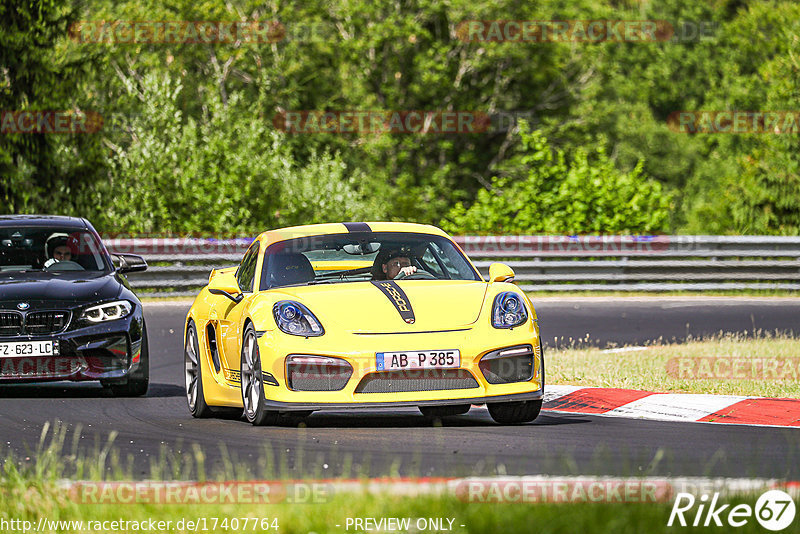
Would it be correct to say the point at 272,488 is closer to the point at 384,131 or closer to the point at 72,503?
the point at 72,503

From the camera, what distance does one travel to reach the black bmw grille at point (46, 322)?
11453 millimetres

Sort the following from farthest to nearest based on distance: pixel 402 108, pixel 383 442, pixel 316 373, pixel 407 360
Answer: pixel 402 108 < pixel 316 373 < pixel 407 360 < pixel 383 442

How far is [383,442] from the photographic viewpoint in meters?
8.21

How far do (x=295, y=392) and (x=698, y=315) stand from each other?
12.8 meters

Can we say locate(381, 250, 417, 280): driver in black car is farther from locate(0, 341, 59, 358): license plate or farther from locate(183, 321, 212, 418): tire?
locate(0, 341, 59, 358): license plate

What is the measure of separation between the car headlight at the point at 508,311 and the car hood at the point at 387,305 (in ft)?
0.35

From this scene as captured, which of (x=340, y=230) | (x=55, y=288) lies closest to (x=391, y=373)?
(x=340, y=230)

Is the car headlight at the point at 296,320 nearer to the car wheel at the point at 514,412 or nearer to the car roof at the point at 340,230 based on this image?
the car roof at the point at 340,230

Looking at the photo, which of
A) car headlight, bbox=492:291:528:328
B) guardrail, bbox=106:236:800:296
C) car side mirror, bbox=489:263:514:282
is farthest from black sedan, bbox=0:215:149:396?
guardrail, bbox=106:236:800:296

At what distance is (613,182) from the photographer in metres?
30.0

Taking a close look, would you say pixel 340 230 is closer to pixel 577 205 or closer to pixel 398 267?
pixel 398 267

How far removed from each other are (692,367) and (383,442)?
17.2ft

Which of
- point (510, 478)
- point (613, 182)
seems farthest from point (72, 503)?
point (613, 182)

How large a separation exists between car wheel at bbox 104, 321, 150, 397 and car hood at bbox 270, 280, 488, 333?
9.88 feet
